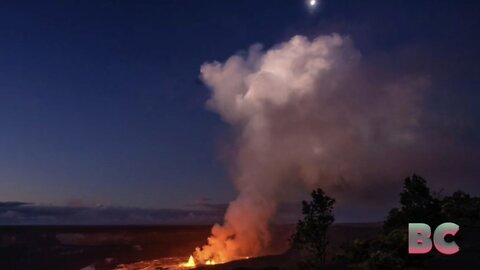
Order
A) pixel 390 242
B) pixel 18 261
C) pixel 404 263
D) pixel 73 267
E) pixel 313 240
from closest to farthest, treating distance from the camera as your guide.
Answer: pixel 404 263 < pixel 390 242 < pixel 313 240 < pixel 73 267 < pixel 18 261

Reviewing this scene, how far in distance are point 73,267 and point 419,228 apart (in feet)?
497

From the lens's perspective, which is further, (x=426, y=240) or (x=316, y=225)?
(x=316, y=225)

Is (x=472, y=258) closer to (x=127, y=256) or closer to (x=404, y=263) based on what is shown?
(x=404, y=263)

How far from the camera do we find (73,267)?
546 feet

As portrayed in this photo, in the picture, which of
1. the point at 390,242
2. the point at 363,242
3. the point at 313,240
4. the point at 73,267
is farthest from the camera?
the point at 73,267

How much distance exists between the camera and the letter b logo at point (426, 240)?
35750mm

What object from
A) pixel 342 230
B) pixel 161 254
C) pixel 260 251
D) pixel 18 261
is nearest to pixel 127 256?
pixel 161 254

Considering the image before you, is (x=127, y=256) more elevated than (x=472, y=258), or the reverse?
(x=472, y=258)

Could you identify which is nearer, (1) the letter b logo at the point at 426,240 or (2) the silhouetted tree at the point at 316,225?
(1) the letter b logo at the point at 426,240

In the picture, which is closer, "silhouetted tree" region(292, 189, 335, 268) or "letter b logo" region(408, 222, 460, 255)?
"letter b logo" region(408, 222, 460, 255)

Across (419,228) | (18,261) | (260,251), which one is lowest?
(18,261)

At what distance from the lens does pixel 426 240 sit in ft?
120

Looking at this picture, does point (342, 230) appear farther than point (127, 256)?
No

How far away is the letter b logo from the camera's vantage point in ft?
117
